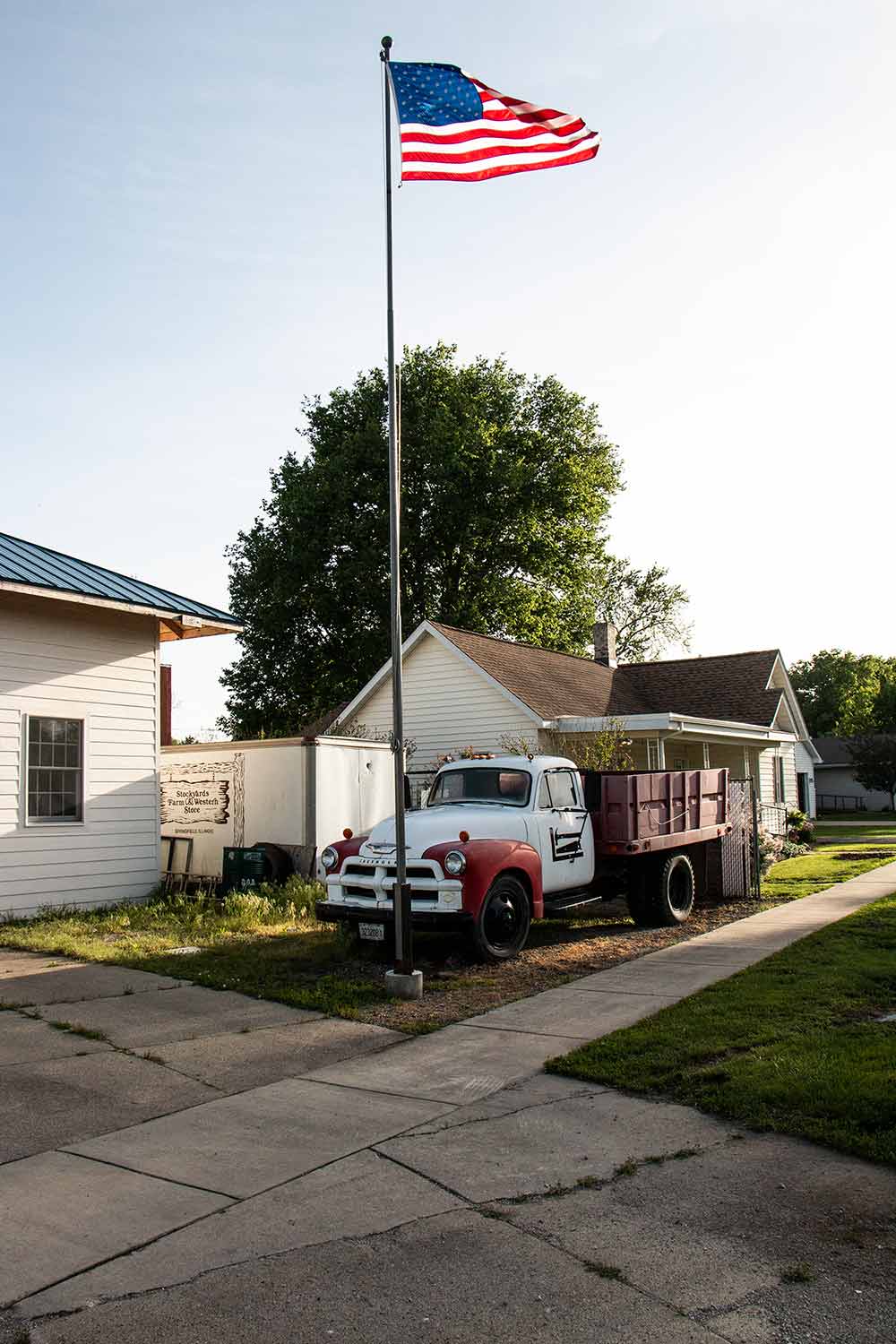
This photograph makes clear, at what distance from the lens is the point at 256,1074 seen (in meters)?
7.04

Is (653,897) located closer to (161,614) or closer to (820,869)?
(161,614)

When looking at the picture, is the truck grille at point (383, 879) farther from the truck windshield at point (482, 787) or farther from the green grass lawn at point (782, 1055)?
the green grass lawn at point (782, 1055)

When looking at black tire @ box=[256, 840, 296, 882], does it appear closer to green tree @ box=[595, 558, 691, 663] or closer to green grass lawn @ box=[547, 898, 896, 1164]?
green grass lawn @ box=[547, 898, 896, 1164]

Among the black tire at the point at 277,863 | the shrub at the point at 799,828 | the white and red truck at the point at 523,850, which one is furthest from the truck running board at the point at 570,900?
the shrub at the point at 799,828

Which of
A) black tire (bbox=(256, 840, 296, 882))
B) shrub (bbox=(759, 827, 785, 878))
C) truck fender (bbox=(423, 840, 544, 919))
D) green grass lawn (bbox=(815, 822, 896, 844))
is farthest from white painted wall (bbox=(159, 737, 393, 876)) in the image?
green grass lawn (bbox=(815, 822, 896, 844))

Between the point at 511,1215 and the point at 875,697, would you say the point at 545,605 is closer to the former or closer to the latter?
the point at 511,1215

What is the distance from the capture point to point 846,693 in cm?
8756

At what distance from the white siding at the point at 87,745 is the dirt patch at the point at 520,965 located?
475 centimetres

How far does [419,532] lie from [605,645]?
9.41 m

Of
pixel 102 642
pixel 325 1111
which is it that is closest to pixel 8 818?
pixel 102 642

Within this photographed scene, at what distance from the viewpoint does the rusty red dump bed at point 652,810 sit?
43.1 ft

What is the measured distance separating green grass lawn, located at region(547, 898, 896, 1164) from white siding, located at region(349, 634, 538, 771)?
13.4m

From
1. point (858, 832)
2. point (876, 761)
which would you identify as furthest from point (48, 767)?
point (876, 761)

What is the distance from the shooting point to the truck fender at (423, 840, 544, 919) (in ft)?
33.9
